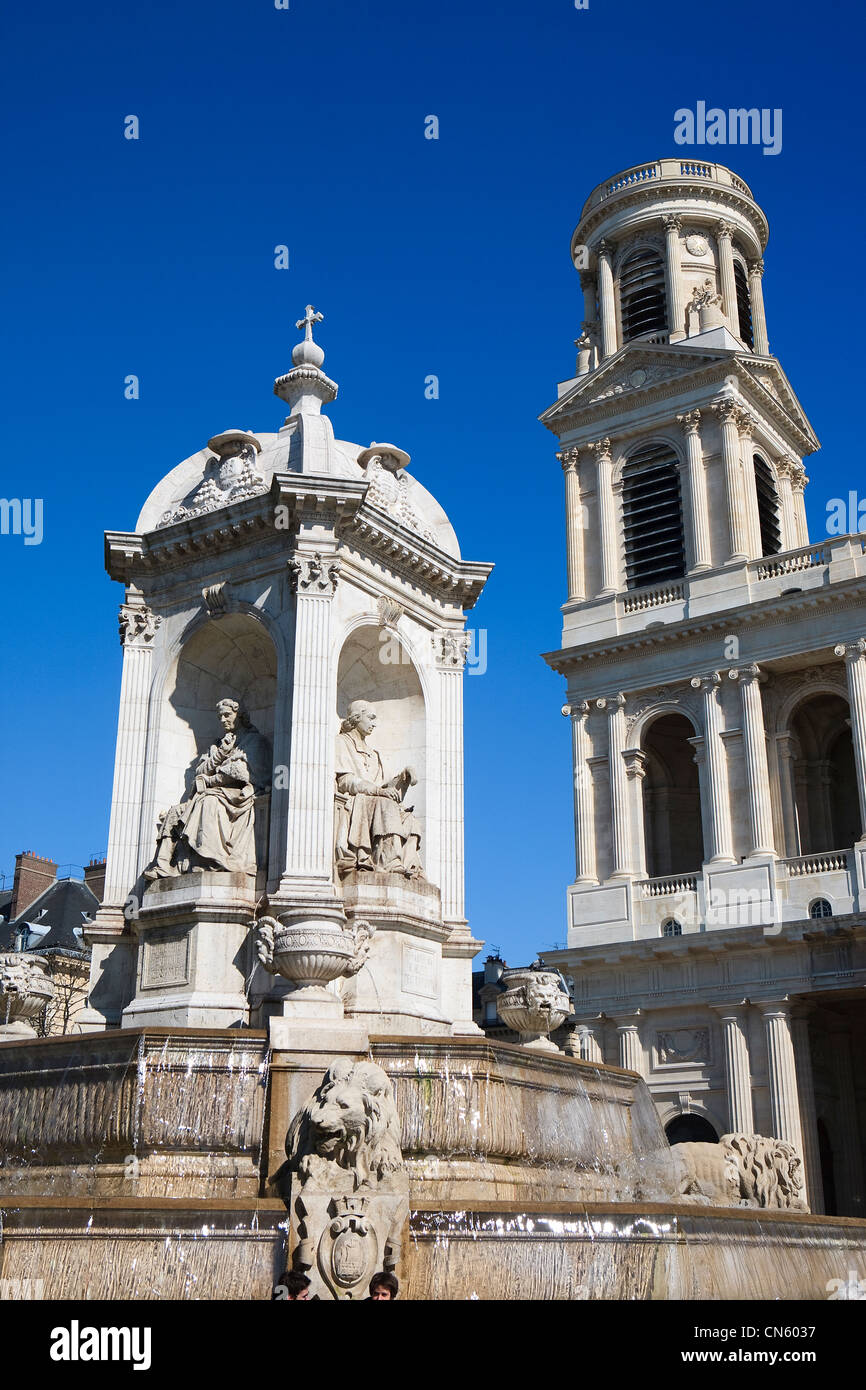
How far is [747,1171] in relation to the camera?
1856cm

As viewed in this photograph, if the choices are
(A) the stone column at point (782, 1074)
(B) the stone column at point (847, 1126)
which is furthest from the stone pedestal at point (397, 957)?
(B) the stone column at point (847, 1126)

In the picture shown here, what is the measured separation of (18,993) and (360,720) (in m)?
5.12

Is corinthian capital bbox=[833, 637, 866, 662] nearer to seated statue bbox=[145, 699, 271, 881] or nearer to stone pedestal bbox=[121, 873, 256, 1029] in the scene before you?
seated statue bbox=[145, 699, 271, 881]

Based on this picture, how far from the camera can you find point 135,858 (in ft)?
54.9

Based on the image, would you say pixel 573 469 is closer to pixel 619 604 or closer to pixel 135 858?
pixel 619 604

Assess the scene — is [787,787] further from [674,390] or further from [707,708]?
[674,390]

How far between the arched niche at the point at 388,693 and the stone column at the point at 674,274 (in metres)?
35.1

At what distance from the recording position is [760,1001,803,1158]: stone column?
123 feet

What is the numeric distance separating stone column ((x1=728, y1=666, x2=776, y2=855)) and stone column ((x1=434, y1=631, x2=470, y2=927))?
2412 centimetres

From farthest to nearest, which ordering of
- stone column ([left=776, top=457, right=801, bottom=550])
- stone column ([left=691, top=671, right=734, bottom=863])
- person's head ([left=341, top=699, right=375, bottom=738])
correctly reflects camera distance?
stone column ([left=776, top=457, right=801, bottom=550]) → stone column ([left=691, top=671, right=734, bottom=863]) → person's head ([left=341, top=699, right=375, bottom=738])

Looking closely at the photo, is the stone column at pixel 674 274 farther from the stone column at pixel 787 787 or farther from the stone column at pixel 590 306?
the stone column at pixel 787 787

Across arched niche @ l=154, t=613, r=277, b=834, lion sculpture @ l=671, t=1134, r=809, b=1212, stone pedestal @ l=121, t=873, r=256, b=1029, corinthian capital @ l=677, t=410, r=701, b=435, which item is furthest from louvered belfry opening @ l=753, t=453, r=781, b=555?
stone pedestal @ l=121, t=873, r=256, b=1029

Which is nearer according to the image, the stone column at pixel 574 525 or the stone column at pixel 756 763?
the stone column at pixel 756 763

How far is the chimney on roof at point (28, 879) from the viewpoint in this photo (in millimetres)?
63656
